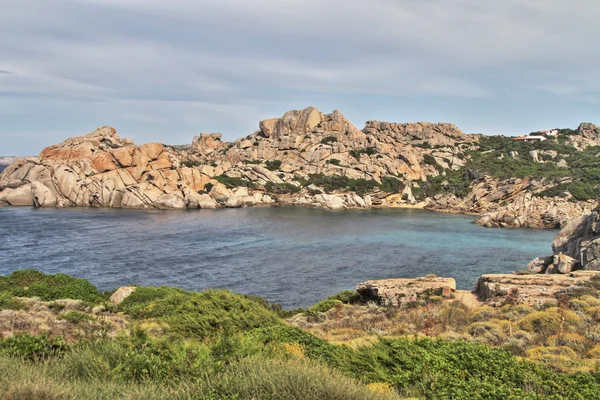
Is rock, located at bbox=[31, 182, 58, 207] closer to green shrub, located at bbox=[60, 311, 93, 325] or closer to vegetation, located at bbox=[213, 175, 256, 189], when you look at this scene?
vegetation, located at bbox=[213, 175, 256, 189]

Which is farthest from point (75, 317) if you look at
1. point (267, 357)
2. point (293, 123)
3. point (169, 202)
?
point (293, 123)

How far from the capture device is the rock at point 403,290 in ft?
75.7

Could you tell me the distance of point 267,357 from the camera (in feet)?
26.8

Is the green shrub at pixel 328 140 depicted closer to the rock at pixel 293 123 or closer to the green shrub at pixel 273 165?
the rock at pixel 293 123

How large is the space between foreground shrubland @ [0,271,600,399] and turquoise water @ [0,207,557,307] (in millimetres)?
15976

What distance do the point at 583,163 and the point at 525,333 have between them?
131m

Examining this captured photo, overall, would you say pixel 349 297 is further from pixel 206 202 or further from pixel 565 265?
pixel 206 202

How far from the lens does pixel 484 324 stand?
16.0 m

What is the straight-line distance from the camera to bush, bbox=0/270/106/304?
19.3 m

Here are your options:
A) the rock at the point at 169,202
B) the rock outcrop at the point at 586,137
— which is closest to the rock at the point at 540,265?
the rock at the point at 169,202

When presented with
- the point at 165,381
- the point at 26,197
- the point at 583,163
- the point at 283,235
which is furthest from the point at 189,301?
the point at 583,163

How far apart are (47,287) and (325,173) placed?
107546mm

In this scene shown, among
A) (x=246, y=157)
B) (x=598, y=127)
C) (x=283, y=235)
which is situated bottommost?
(x=283, y=235)

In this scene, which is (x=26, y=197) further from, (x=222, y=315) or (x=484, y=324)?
(x=484, y=324)
